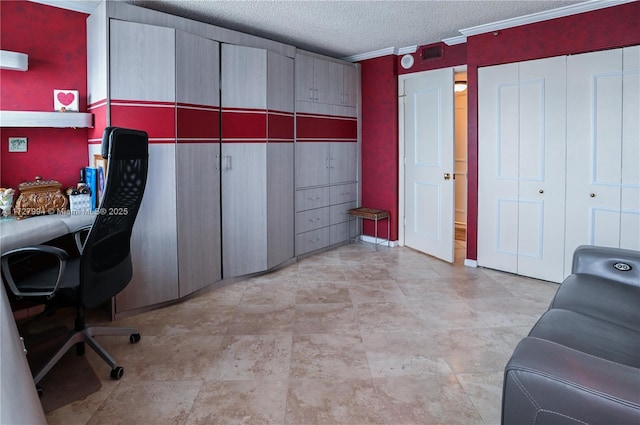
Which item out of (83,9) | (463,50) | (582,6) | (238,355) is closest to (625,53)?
(582,6)

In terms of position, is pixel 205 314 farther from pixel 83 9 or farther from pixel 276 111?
pixel 83 9

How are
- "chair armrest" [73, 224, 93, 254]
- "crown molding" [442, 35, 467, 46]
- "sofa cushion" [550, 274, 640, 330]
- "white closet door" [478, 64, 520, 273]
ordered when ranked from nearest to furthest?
1. "sofa cushion" [550, 274, 640, 330]
2. "chair armrest" [73, 224, 93, 254]
3. "white closet door" [478, 64, 520, 273]
4. "crown molding" [442, 35, 467, 46]

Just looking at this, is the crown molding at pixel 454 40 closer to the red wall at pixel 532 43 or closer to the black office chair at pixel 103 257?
the red wall at pixel 532 43

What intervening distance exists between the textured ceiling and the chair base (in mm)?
2619

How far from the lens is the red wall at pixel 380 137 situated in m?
5.52

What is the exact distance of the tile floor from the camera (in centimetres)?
218

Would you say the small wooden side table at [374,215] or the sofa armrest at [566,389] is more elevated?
the small wooden side table at [374,215]

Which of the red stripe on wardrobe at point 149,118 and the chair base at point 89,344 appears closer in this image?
the chair base at point 89,344

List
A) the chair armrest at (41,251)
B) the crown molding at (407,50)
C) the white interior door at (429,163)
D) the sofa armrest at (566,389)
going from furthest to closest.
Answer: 1. the crown molding at (407,50)
2. the white interior door at (429,163)
3. the chair armrest at (41,251)
4. the sofa armrest at (566,389)

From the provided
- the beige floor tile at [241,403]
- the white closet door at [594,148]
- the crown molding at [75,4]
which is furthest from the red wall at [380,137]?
the beige floor tile at [241,403]

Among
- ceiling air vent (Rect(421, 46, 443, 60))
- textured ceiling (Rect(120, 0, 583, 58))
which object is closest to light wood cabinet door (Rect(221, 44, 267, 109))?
textured ceiling (Rect(120, 0, 583, 58))

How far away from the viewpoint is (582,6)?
3.74 meters

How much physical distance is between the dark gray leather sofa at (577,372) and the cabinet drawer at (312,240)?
332 centimetres

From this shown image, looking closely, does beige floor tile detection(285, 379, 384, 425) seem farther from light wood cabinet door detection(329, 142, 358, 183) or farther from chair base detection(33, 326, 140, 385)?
light wood cabinet door detection(329, 142, 358, 183)
